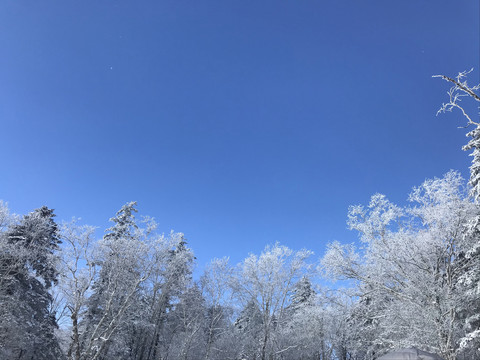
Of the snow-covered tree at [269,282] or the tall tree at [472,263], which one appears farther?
the snow-covered tree at [269,282]

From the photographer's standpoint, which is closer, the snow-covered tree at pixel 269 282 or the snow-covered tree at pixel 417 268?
the snow-covered tree at pixel 417 268

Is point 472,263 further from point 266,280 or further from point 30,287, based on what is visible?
point 30,287

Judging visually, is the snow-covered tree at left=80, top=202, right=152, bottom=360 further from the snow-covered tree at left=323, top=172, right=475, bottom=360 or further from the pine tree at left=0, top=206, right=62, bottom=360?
the snow-covered tree at left=323, top=172, right=475, bottom=360

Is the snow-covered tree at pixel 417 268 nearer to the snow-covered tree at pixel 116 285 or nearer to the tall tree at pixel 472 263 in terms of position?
the tall tree at pixel 472 263

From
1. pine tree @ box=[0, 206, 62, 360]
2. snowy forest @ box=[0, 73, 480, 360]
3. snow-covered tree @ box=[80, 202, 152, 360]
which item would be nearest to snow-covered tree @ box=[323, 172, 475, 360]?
snowy forest @ box=[0, 73, 480, 360]

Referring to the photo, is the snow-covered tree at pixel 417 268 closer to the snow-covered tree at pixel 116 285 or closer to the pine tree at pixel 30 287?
the snow-covered tree at pixel 116 285

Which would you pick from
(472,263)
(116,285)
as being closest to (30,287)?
(116,285)

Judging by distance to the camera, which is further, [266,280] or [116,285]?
[266,280]

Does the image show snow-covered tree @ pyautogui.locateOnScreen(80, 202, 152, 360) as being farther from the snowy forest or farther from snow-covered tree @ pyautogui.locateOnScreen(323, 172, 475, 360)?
snow-covered tree @ pyautogui.locateOnScreen(323, 172, 475, 360)

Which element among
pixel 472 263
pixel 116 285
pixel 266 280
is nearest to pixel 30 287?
pixel 116 285

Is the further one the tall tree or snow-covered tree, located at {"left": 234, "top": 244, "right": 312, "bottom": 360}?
snow-covered tree, located at {"left": 234, "top": 244, "right": 312, "bottom": 360}

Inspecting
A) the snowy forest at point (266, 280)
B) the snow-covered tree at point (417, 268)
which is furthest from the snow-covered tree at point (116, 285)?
the snow-covered tree at point (417, 268)

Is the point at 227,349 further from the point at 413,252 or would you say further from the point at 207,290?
the point at 413,252

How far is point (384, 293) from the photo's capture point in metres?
17.2
